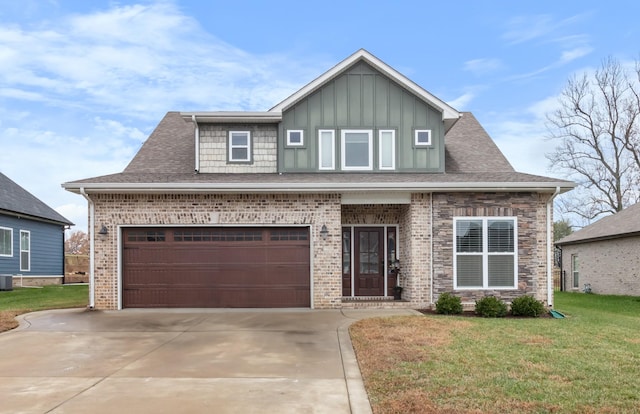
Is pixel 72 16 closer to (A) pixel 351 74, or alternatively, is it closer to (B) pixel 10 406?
(A) pixel 351 74

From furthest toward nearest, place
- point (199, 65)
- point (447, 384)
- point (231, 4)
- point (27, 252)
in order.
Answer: point (27, 252) → point (199, 65) → point (231, 4) → point (447, 384)

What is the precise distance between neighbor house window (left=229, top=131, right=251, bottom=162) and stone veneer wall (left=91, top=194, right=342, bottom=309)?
186cm

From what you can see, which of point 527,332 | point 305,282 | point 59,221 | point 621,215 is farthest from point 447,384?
point 59,221

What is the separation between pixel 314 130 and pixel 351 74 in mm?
1998

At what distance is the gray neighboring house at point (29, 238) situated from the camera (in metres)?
22.7

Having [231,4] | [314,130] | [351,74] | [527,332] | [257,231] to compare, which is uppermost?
[231,4]

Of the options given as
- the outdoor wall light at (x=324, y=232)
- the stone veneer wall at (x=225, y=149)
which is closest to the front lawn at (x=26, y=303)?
the stone veneer wall at (x=225, y=149)

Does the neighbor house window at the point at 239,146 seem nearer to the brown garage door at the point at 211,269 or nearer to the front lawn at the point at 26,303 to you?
the brown garage door at the point at 211,269

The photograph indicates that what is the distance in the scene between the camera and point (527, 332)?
9711mm

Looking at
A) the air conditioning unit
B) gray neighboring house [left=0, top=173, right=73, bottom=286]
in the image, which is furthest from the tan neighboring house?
gray neighboring house [left=0, top=173, right=73, bottom=286]

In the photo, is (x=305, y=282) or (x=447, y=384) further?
(x=305, y=282)

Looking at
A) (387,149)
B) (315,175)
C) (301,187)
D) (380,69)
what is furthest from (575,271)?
(301,187)

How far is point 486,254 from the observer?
43.6ft

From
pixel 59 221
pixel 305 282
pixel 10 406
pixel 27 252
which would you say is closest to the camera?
pixel 10 406
